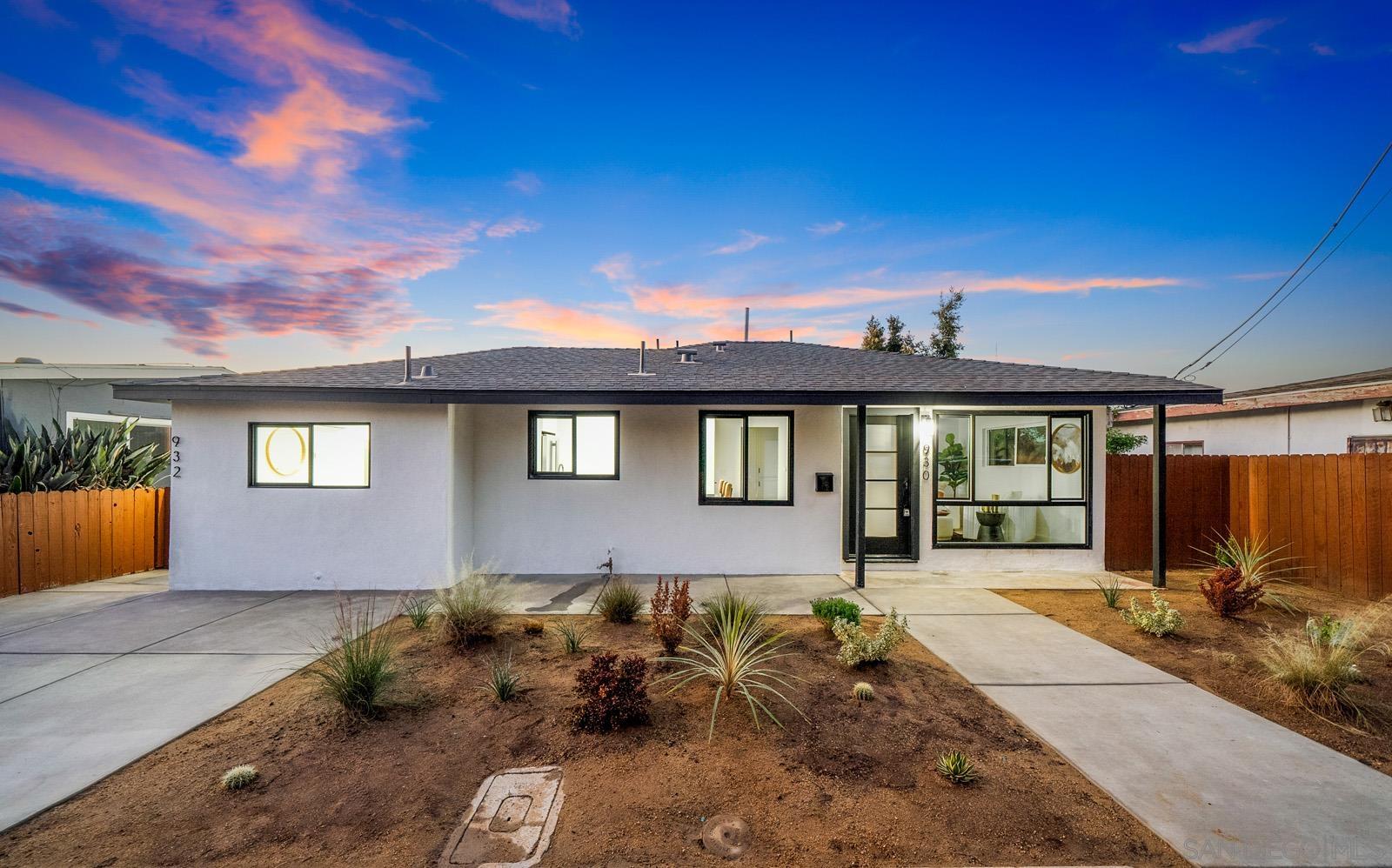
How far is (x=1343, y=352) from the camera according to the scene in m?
16.1

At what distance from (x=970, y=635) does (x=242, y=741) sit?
19.7 ft

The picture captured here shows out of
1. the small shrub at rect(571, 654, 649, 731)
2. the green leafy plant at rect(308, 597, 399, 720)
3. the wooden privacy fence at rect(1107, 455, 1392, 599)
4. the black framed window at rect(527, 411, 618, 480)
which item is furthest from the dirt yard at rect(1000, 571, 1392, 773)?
the green leafy plant at rect(308, 597, 399, 720)

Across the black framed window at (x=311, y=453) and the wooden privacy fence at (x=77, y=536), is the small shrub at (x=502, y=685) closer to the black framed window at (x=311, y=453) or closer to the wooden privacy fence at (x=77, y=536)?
the black framed window at (x=311, y=453)

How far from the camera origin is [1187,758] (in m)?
3.16

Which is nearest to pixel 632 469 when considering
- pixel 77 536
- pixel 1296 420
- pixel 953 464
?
pixel 953 464

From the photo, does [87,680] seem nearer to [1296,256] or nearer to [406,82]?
[406,82]

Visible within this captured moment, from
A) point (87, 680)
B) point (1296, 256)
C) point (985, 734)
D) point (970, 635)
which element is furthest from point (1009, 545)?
point (1296, 256)

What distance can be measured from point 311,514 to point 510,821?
655 cm

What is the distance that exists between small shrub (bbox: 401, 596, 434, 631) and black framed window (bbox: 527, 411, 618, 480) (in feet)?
8.15

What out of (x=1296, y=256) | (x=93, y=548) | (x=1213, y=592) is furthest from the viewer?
(x=1296, y=256)

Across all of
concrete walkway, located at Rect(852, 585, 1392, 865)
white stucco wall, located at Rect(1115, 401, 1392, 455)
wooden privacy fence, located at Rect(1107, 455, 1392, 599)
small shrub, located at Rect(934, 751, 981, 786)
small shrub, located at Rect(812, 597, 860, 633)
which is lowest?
concrete walkway, located at Rect(852, 585, 1392, 865)

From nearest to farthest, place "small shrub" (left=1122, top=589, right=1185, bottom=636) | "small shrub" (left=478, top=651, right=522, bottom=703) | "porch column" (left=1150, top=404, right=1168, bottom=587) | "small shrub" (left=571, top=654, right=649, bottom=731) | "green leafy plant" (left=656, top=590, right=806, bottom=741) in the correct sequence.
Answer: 1. "small shrub" (left=571, top=654, right=649, bottom=731)
2. "green leafy plant" (left=656, top=590, right=806, bottom=741)
3. "small shrub" (left=478, top=651, right=522, bottom=703)
4. "small shrub" (left=1122, top=589, right=1185, bottom=636)
5. "porch column" (left=1150, top=404, right=1168, bottom=587)

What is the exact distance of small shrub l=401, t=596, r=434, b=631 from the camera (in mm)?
5349

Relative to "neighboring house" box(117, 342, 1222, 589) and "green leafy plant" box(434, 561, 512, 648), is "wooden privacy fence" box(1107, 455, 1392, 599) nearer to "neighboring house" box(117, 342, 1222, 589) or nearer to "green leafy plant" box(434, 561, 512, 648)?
"neighboring house" box(117, 342, 1222, 589)
